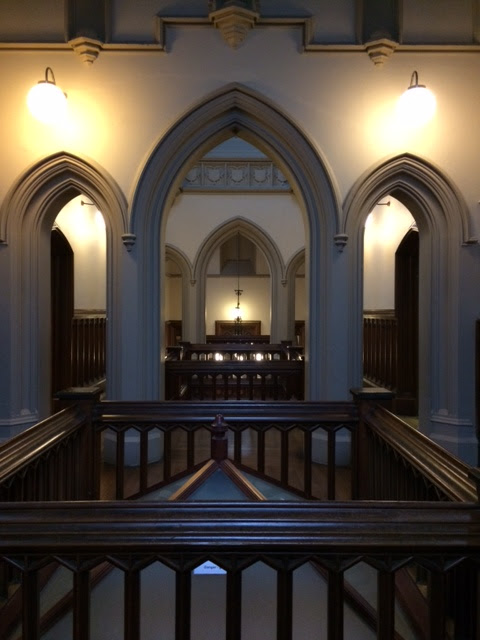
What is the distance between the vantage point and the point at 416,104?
4.23m

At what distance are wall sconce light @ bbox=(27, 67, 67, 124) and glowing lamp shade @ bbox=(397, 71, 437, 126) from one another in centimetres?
282

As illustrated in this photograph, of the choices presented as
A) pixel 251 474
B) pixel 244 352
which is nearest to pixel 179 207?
pixel 244 352

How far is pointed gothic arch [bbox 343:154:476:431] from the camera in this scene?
443cm

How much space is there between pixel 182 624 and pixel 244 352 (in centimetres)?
637

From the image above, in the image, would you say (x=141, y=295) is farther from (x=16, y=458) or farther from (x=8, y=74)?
(x=16, y=458)

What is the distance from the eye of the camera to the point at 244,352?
304 inches

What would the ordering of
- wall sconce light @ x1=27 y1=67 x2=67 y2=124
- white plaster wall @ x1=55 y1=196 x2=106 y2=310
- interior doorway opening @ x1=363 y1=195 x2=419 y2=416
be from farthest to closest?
white plaster wall @ x1=55 y1=196 x2=106 y2=310 → interior doorway opening @ x1=363 y1=195 x2=419 y2=416 → wall sconce light @ x1=27 y1=67 x2=67 y2=124

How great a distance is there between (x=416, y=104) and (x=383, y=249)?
3655 millimetres

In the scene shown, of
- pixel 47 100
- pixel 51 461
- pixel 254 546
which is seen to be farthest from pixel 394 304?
pixel 254 546

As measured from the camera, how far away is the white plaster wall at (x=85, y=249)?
725cm

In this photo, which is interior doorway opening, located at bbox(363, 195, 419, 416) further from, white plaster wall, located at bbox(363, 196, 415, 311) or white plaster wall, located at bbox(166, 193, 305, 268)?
white plaster wall, located at bbox(166, 193, 305, 268)

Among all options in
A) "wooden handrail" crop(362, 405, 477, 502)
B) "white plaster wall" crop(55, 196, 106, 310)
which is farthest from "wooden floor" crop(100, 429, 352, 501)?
"white plaster wall" crop(55, 196, 106, 310)

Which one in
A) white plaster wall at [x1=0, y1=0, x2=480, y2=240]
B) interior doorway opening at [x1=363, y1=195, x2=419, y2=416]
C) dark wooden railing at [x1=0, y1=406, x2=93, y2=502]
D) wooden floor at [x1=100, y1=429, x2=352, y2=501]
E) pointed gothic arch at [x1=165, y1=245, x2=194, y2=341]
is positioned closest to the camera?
dark wooden railing at [x1=0, y1=406, x2=93, y2=502]

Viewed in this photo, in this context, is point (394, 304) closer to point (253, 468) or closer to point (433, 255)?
point (433, 255)
